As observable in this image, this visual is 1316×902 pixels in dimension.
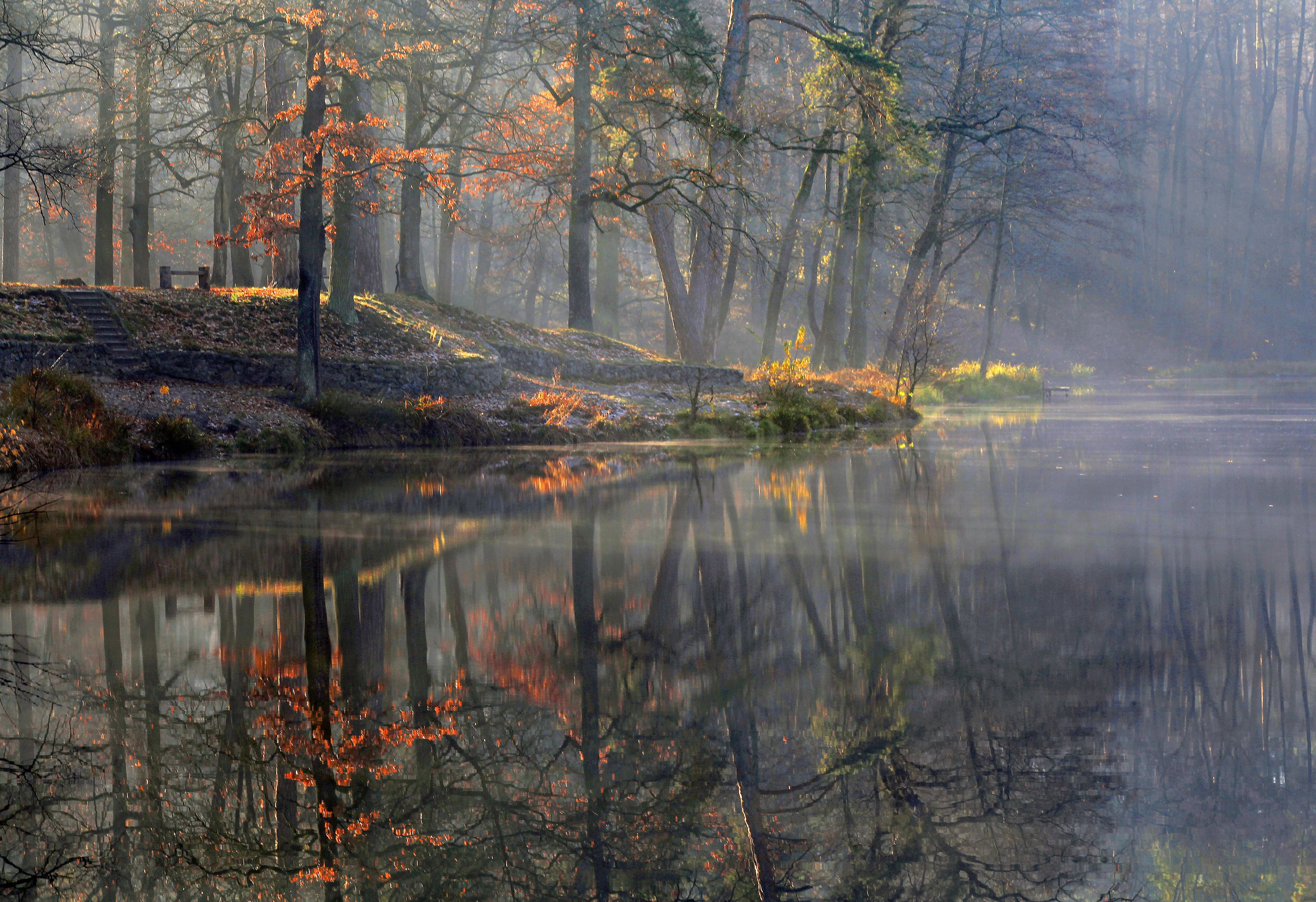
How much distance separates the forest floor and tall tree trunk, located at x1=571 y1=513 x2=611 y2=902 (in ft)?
31.5

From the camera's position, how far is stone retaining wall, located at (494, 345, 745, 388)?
26953 mm

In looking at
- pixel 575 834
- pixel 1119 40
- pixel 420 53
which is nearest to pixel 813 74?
pixel 420 53

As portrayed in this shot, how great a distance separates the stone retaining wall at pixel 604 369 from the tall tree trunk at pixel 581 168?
145 inches

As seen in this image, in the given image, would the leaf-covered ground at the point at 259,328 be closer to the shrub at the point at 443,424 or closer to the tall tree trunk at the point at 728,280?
the shrub at the point at 443,424

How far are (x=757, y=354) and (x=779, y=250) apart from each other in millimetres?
18233

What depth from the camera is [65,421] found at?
15.1 m

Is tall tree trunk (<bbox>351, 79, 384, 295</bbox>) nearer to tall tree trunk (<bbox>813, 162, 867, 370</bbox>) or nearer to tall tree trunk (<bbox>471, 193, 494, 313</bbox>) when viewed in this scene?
tall tree trunk (<bbox>813, 162, 867, 370</bbox>)

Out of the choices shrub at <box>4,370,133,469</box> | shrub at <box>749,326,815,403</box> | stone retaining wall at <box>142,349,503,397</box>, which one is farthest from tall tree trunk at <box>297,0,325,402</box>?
shrub at <box>749,326,815,403</box>

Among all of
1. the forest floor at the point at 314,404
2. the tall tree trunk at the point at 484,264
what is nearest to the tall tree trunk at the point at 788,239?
the forest floor at the point at 314,404

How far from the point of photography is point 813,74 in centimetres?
2831

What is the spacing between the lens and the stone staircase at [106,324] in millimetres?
19547

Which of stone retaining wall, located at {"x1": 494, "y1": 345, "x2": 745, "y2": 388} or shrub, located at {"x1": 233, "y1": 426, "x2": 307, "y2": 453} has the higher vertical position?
stone retaining wall, located at {"x1": 494, "y1": 345, "x2": 745, "y2": 388}

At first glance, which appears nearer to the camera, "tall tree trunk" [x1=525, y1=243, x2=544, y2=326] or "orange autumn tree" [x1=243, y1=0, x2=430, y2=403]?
"orange autumn tree" [x1=243, y1=0, x2=430, y2=403]

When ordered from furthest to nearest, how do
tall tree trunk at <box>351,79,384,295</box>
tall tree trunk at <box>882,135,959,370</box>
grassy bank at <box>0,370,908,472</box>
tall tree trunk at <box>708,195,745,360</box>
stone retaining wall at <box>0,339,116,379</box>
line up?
tall tree trunk at <box>708,195,745,360</box> → tall tree trunk at <box>882,135,959,370</box> → tall tree trunk at <box>351,79,384,295</box> → stone retaining wall at <box>0,339,116,379</box> → grassy bank at <box>0,370,908,472</box>
